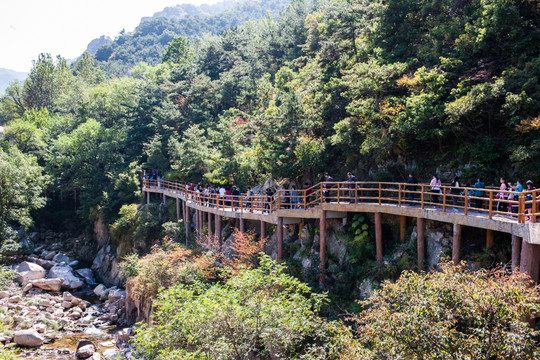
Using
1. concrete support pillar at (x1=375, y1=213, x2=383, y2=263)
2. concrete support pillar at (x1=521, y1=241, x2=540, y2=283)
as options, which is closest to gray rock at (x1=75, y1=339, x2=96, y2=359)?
concrete support pillar at (x1=375, y1=213, x2=383, y2=263)

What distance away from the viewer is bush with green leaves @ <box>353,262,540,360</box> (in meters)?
8.28

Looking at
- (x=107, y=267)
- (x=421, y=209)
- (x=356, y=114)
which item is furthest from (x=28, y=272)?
(x=421, y=209)

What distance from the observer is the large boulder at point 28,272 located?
1267 inches

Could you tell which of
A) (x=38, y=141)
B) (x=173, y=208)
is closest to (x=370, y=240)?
(x=173, y=208)

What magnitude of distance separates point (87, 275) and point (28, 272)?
4748 millimetres

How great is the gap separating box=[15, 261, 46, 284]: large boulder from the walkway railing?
11217 millimetres

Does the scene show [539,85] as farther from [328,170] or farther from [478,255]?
[328,170]

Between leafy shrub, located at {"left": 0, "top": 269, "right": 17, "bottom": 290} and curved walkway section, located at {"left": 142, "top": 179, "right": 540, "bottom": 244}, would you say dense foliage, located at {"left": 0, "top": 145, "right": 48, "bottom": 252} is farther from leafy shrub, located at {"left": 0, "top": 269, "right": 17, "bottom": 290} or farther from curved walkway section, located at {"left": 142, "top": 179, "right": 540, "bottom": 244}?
curved walkway section, located at {"left": 142, "top": 179, "right": 540, "bottom": 244}

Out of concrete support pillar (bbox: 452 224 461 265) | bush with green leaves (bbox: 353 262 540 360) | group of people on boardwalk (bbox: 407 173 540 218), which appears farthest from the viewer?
concrete support pillar (bbox: 452 224 461 265)

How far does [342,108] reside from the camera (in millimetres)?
25172

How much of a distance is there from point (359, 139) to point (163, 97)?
31765 mm

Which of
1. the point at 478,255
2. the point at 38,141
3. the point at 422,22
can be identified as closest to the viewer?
the point at 478,255

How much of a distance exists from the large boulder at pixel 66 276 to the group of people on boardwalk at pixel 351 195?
10.1m

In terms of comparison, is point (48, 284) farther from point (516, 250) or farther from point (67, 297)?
point (516, 250)
